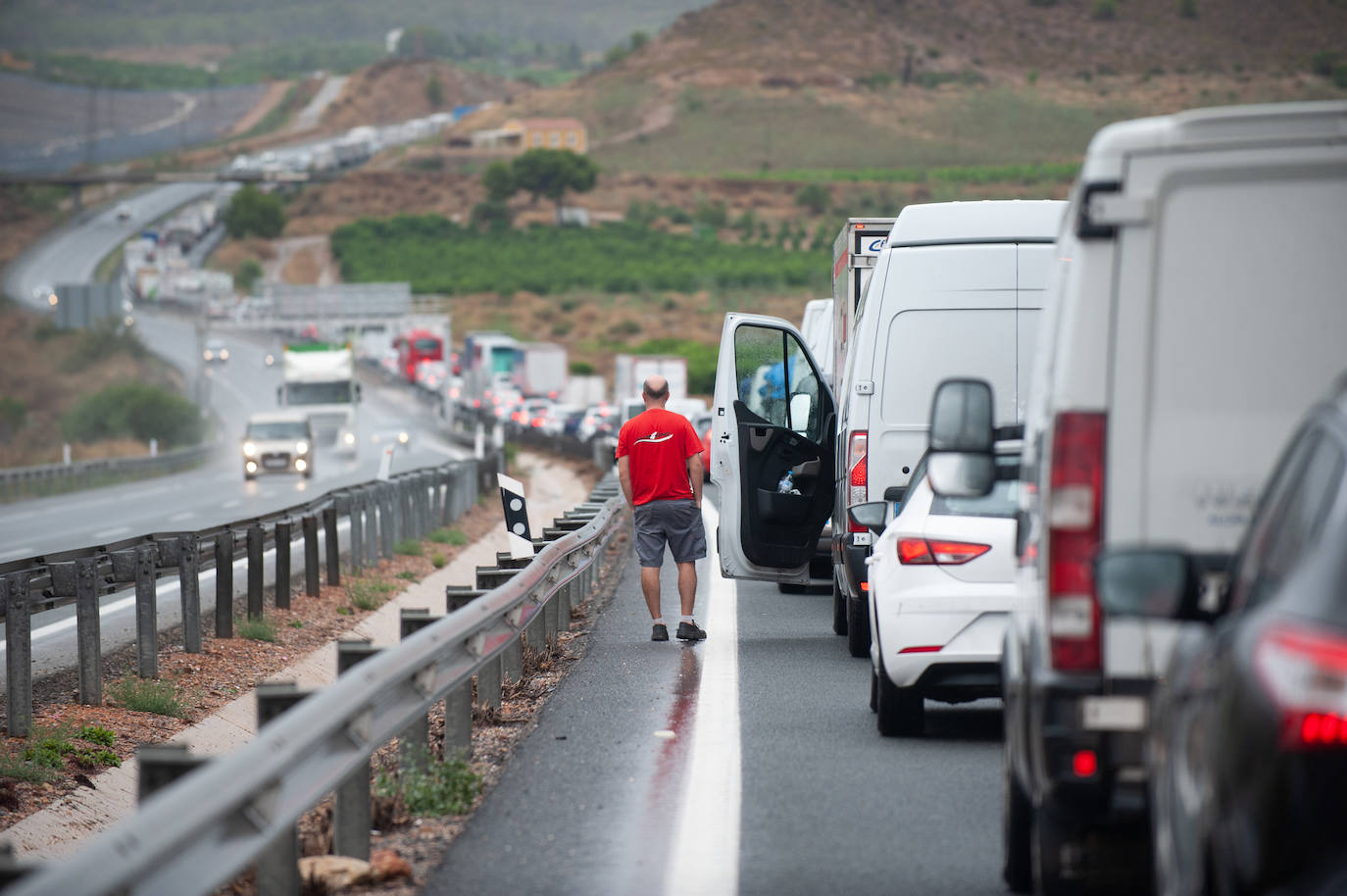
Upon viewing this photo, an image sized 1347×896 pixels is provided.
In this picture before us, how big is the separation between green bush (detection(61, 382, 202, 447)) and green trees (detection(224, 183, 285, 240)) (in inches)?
4378

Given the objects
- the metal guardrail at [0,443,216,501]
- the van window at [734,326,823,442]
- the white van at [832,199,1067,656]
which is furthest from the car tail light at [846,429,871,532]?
the metal guardrail at [0,443,216,501]

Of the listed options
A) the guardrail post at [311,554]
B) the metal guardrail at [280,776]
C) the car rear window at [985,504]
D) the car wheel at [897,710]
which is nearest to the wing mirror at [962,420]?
the metal guardrail at [280,776]

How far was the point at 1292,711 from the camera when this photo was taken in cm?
313

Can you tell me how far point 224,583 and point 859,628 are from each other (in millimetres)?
5108

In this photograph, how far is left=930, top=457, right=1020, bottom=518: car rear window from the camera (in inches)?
355

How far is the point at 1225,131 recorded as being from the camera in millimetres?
5055

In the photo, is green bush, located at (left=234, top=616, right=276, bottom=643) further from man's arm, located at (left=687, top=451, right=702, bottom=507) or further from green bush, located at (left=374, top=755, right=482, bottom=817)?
green bush, located at (left=374, top=755, right=482, bottom=817)

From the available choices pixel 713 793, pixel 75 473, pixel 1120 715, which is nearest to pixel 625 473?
pixel 713 793

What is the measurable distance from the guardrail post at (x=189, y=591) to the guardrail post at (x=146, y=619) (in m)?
0.71

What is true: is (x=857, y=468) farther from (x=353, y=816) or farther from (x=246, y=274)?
(x=246, y=274)

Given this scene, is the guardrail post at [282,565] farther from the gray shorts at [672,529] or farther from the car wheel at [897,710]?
the car wheel at [897,710]

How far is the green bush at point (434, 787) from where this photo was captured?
24.7 ft

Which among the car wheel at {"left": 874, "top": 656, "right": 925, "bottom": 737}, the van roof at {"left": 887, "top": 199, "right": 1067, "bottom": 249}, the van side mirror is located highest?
the van roof at {"left": 887, "top": 199, "right": 1067, "bottom": 249}

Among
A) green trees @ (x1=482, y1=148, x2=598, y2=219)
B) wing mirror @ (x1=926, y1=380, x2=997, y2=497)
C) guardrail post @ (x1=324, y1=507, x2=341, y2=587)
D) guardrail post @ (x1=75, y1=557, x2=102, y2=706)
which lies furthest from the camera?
green trees @ (x1=482, y1=148, x2=598, y2=219)
